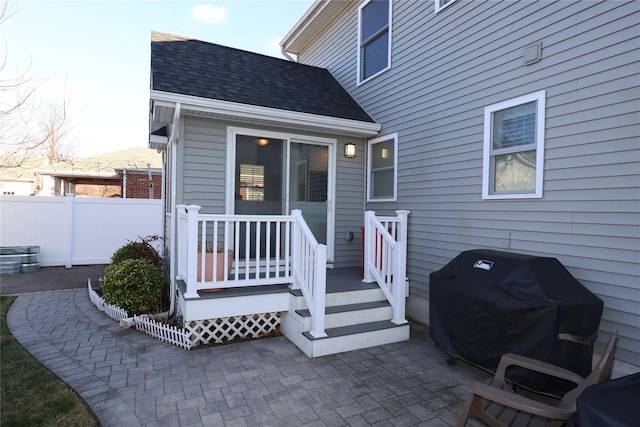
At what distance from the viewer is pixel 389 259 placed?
14.5ft

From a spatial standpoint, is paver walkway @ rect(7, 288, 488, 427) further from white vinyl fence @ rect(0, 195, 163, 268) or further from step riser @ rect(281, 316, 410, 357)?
white vinyl fence @ rect(0, 195, 163, 268)

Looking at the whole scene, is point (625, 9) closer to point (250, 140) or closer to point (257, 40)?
point (250, 140)

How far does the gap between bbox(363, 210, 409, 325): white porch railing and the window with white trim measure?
274 cm

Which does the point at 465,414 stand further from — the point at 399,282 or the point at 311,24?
the point at 311,24

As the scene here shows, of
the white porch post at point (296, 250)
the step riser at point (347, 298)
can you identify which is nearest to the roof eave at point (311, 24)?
the white porch post at point (296, 250)

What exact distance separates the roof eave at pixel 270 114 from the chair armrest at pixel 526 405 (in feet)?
13.4

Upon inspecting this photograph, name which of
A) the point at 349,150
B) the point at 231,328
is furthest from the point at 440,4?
the point at 231,328

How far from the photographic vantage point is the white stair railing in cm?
370

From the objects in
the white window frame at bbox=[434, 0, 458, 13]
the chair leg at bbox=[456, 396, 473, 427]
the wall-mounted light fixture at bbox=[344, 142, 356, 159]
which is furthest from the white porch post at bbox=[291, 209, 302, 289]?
the white window frame at bbox=[434, 0, 458, 13]

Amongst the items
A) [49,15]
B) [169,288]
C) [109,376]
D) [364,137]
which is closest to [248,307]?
[109,376]

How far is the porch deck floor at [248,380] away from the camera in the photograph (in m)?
2.60

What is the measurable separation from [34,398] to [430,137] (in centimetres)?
504

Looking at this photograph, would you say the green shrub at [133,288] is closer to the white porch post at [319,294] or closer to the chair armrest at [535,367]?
the white porch post at [319,294]

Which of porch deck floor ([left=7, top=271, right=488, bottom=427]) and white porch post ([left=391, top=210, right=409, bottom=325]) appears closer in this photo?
porch deck floor ([left=7, top=271, right=488, bottom=427])
